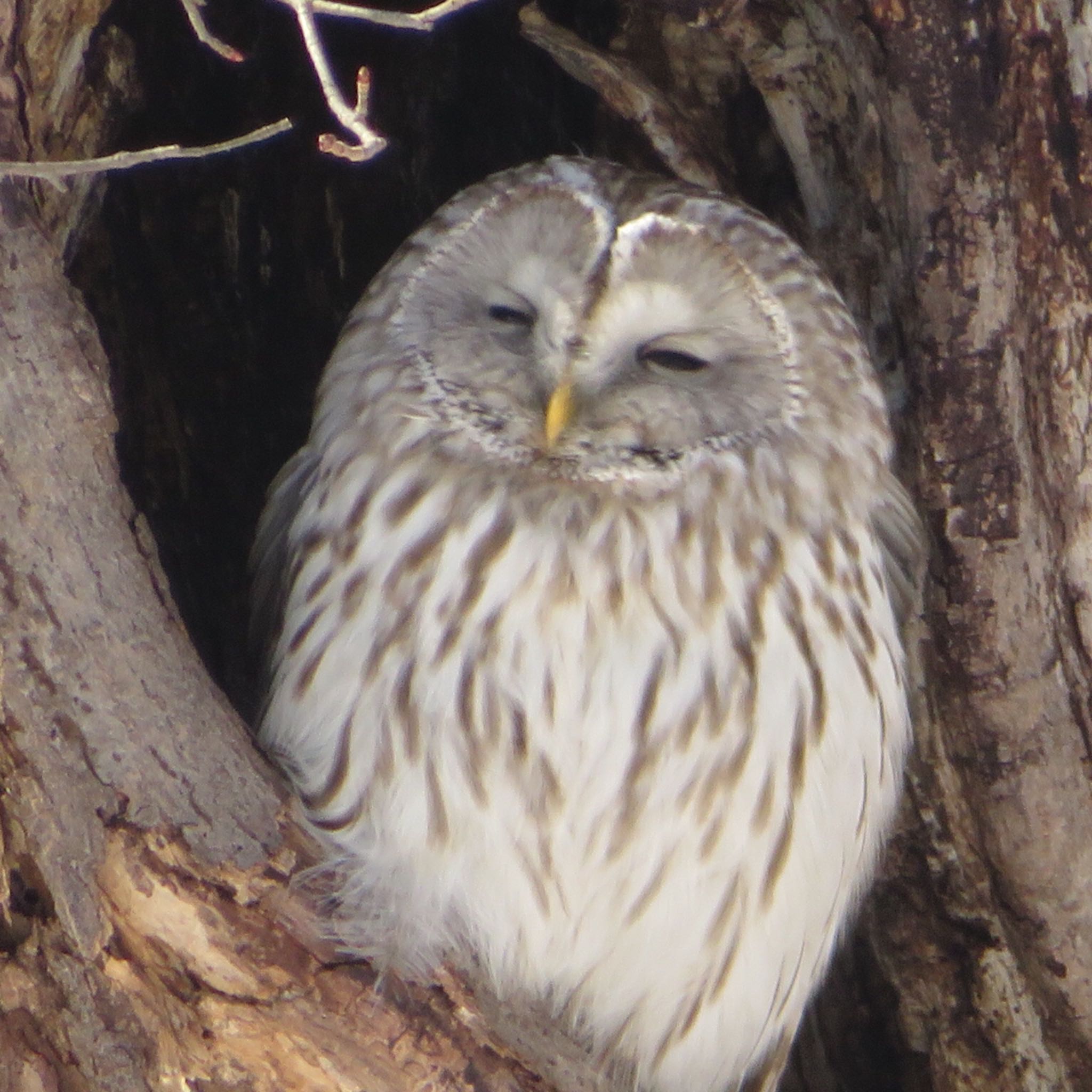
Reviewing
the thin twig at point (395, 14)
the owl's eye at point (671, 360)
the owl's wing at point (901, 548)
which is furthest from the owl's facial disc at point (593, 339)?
the thin twig at point (395, 14)

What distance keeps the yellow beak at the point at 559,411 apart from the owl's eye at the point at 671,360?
0.48 feet

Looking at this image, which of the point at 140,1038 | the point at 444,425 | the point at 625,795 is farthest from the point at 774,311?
the point at 140,1038

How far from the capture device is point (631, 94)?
9.17 feet

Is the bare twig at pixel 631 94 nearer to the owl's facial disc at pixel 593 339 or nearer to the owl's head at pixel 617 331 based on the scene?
the owl's head at pixel 617 331

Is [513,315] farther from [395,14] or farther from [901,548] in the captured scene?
[901,548]

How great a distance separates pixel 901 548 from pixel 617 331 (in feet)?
1.96

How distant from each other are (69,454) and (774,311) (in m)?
0.99

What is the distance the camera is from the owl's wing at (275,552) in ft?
8.46

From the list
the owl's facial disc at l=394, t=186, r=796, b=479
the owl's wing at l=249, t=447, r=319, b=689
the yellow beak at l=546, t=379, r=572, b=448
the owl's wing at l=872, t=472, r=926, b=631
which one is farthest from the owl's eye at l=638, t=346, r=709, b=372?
the owl's wing at l=249, t=447, r=319, b=689

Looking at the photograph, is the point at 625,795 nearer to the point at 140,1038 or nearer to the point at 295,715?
the point at 295,715

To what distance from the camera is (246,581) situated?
115 inches

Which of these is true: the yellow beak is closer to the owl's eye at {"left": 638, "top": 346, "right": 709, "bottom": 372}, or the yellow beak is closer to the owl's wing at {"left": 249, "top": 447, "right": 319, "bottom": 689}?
the owl's eye at {"left": 638, "top": 346, "right": 709, "bottom": 372}

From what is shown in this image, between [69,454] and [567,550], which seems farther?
[567,550]

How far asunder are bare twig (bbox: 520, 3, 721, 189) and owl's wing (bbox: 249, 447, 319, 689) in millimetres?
796
